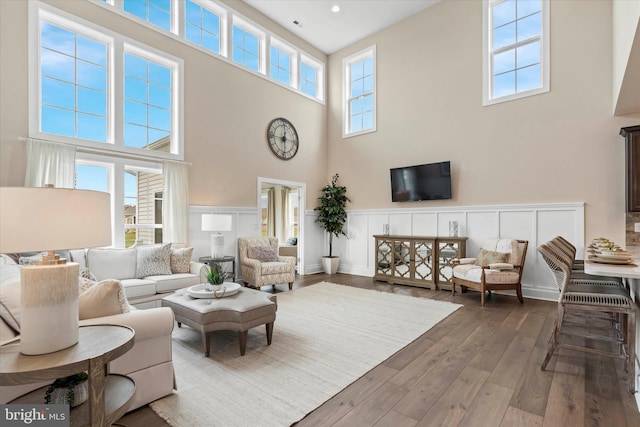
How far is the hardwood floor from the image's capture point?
75.2 inches

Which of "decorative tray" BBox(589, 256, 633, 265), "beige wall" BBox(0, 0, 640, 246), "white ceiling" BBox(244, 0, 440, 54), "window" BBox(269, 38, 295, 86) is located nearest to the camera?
"decorative tray" BBox(589, 256, 633, 265)

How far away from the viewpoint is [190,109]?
5.09 metres

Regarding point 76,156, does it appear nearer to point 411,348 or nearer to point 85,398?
point 85,398

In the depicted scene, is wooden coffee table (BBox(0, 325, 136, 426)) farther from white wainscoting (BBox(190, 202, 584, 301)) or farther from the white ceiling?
the white ceiling

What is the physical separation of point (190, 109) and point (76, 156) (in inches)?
70.8

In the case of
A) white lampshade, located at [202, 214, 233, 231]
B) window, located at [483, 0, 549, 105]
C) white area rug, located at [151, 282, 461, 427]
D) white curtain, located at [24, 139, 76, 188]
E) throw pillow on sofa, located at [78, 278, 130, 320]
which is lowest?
white area rug, located at [151, 282, 461, 427]

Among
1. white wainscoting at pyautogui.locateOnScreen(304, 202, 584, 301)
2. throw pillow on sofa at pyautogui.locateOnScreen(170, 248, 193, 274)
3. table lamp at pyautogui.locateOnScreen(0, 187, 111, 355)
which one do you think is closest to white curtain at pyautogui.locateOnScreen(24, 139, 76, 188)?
throw pillow on sofa at pyautogui.locateOnScreen(170, 248, 193, 274)

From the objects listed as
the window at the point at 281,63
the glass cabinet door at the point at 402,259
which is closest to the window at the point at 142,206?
the window at the point at 281,63

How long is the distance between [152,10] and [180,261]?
383 cm

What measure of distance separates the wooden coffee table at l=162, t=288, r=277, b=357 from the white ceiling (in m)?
5.48

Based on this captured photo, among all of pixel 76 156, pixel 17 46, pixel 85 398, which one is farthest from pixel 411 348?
pixel 17 46

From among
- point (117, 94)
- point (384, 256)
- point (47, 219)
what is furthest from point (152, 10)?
point (384, 256)

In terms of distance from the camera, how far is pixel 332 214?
6.96m

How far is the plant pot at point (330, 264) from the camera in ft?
22.7
